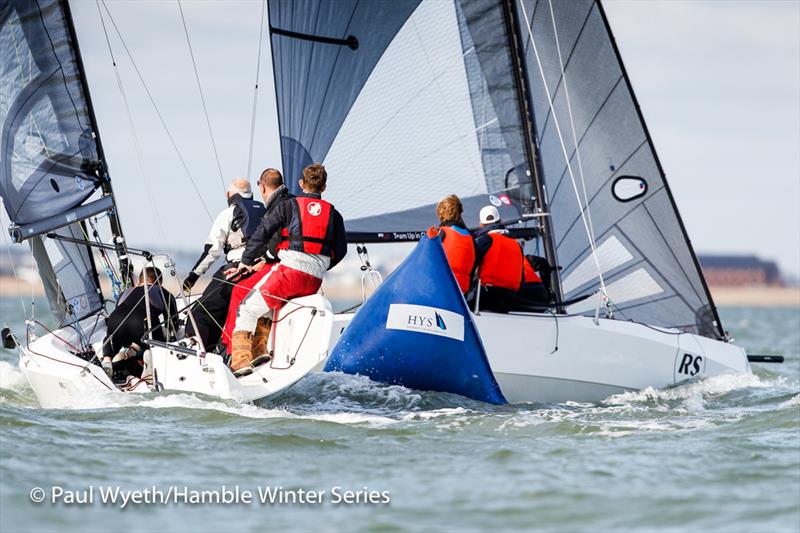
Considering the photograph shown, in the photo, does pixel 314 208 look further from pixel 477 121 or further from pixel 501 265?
pixel 477 121

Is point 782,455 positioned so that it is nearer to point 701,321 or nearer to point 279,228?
point 279,228

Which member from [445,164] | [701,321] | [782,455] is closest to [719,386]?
[701,321]

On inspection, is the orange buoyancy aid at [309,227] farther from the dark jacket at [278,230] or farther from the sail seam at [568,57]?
the sail seam at [568,57]

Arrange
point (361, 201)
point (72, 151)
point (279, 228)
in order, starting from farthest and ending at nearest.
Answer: point (361, 201)
point (72, 151)
point (279, 228)

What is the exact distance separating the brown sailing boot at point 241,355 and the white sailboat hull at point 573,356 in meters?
0.48

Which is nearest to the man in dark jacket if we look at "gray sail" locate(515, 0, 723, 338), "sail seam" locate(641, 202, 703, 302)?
"gray sail" locate(515, 0, 723, 338)

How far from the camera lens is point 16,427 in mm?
Answer: 5902

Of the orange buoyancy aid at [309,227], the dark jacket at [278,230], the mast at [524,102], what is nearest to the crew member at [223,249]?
the dark jacket at [278,230]

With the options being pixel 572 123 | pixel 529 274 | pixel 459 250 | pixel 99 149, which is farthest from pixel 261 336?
pixel 572 123

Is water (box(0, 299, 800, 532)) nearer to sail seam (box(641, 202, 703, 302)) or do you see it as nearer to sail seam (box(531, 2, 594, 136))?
sail seam (box(641, 202, 703, 302))

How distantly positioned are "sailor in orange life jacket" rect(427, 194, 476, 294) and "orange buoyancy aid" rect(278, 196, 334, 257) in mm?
793

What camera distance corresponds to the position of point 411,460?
17.2 feet

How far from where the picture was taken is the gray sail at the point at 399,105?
883cm

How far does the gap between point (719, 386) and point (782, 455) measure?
3104mm
